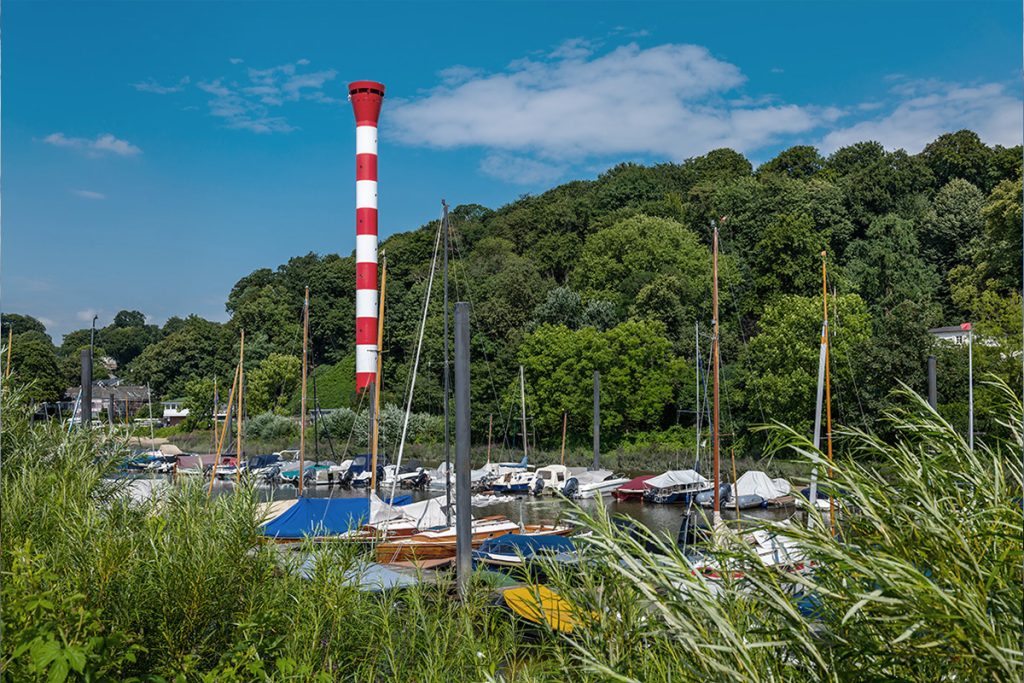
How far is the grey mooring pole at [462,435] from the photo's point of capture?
15.4 metres

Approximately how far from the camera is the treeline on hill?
39125 millimetres

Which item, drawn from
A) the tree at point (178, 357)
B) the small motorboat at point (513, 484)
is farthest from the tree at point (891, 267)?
the tree at point (178, 357)

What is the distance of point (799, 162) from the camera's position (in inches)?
2881

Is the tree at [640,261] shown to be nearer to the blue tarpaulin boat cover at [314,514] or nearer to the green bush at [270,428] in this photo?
the green bush at [270,428]

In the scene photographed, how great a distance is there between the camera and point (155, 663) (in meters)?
6.06

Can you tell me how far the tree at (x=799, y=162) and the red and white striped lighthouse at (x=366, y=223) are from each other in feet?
123

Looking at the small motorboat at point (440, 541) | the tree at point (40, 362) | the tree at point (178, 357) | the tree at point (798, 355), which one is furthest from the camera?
the tree at point (178, 357)

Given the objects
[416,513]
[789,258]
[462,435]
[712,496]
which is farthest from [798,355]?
[462,435]

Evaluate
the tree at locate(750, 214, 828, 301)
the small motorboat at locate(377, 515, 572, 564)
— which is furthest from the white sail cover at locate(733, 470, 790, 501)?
the tree at locate(750, 214, 828, 301)

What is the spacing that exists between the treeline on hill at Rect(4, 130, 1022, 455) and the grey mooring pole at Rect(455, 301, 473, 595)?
48.3 ft

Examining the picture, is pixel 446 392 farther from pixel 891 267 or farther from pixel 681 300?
pixel 891 267

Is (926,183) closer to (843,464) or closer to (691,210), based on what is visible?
(691,210)

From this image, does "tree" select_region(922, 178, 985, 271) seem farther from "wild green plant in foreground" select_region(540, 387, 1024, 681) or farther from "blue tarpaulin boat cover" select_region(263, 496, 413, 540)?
"wild green plant in foreground" select_region(540, 387, 1024, 681)

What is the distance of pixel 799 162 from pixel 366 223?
41.5 metres
